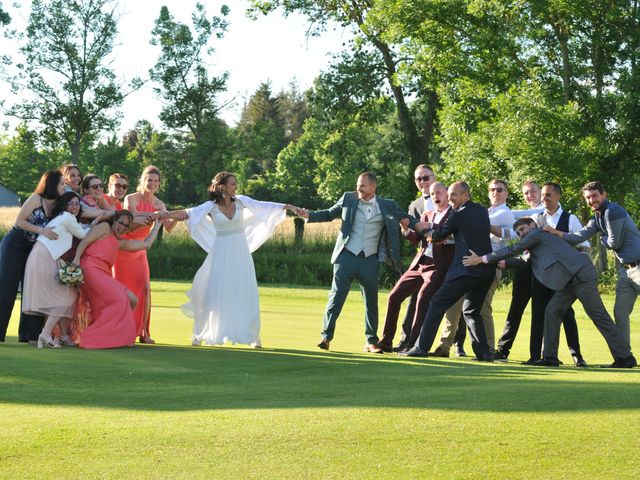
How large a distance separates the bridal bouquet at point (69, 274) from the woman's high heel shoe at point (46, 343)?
2.21 ft

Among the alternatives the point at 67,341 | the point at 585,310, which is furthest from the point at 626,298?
the point at 67,341

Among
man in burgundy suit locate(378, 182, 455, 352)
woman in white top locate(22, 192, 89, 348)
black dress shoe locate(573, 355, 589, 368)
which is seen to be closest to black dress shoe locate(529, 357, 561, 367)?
black dress shoe locate(573, 355, 589, 368)

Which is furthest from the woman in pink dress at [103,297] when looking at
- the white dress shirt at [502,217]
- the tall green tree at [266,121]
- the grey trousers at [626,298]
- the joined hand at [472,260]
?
the tall green tree at [266,121]

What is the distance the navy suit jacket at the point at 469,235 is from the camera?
40.3ft

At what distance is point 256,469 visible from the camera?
20.7 ft

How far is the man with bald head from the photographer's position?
40.3ft

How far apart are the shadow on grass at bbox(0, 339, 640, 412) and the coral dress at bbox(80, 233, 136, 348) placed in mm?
261

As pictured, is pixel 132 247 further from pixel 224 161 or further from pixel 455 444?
pixel 224 161

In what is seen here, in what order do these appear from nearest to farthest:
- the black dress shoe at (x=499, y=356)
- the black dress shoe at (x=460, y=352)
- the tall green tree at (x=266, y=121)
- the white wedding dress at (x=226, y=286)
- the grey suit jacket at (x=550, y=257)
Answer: the grey suit jacket at (x=550, y=257)
the black dress shoe at (x=499, y=356)
the white wedding dress at (x=226, y=286)
the black dress shoe at (x=460, y=352)
the tall green tree at (x=266, y=121)

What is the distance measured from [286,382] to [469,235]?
333 cm

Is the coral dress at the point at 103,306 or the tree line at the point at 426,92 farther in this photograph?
the tree line at the point at 426,92

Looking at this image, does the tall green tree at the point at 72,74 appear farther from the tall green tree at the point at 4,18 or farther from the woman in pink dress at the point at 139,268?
the woman in pink dress at the point at 139,268

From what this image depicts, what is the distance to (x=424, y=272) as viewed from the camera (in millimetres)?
13398

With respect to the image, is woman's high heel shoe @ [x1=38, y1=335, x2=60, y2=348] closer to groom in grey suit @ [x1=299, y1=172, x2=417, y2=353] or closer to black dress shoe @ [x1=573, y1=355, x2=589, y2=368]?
groom in grey suit @ [x1=299, y1=172, x2=417, y2=353]
